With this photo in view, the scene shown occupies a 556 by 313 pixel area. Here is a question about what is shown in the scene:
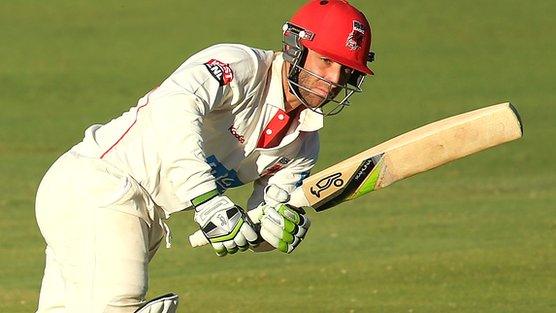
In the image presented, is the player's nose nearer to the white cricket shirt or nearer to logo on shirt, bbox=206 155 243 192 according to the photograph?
the white cricket shirt

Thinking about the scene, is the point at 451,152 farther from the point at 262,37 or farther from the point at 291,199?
the point at 262,37

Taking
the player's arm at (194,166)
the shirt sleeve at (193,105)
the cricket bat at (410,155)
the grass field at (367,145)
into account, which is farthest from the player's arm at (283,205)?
the grass field at (367,145)

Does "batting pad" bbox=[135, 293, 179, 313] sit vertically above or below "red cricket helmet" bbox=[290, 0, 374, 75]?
below

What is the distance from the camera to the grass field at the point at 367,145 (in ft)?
30.0

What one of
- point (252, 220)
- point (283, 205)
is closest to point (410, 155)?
A: point (283, 205)

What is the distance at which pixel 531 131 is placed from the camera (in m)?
18.1

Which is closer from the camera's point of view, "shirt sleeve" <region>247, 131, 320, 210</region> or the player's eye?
the player's eye

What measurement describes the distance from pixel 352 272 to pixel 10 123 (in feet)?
32.2

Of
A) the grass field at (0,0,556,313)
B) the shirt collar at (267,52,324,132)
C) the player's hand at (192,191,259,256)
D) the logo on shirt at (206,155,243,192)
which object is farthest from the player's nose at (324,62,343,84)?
the grass field at (0,0,556,313)

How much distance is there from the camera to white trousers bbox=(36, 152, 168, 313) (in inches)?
205

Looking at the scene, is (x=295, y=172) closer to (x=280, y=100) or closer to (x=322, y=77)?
(x=280, y=100)

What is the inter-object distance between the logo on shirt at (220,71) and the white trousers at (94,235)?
0.54m

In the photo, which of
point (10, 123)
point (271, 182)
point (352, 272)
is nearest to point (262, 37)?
point (10, 123)

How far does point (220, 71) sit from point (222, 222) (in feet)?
2.00
